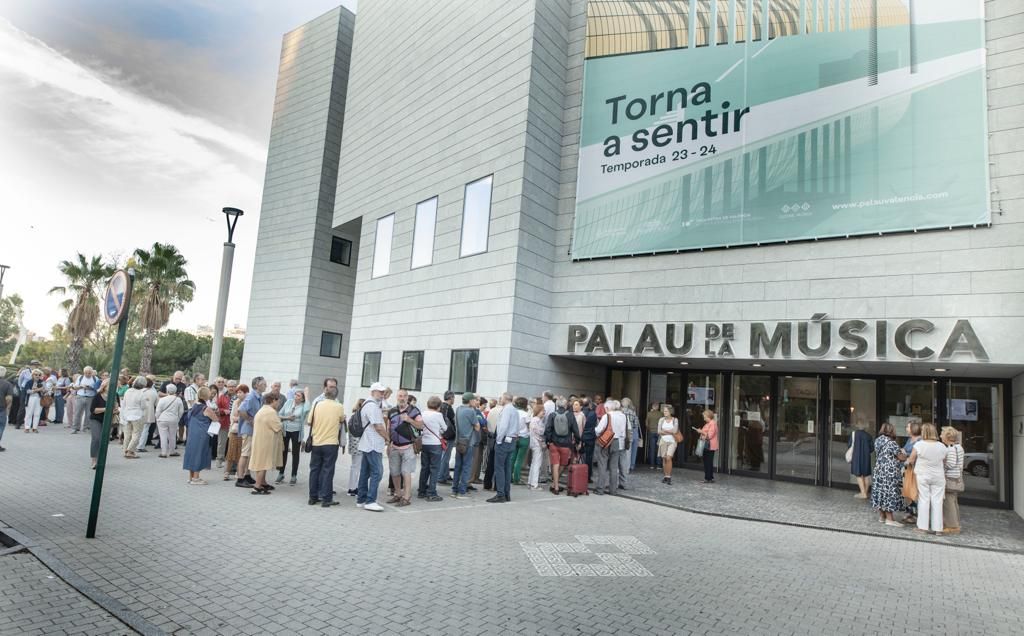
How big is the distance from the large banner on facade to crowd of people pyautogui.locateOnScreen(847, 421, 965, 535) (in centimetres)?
459

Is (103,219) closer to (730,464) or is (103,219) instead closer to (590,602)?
(730,464)

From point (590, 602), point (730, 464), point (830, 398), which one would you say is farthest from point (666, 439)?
point (590, 602)

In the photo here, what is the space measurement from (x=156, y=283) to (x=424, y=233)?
18855 millimetres

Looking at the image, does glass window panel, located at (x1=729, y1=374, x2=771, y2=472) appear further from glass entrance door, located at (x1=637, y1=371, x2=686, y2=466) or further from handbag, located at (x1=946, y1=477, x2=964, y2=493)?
handbag, located at (x1=946, y1=477, x2=964, y2=493)

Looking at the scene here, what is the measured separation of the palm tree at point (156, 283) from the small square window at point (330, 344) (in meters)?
9.87

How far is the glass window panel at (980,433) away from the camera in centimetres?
1302

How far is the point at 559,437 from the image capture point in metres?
11.7

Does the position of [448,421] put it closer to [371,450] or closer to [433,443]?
[433,443]

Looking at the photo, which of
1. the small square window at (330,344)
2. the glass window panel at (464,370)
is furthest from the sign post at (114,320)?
the small square window at (330,344)

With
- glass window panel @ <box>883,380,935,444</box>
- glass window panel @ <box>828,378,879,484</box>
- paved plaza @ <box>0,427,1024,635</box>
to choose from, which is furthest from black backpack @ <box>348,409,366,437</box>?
glass window panel @ <box>883,380,935,444</box>

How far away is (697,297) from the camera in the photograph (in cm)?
1443

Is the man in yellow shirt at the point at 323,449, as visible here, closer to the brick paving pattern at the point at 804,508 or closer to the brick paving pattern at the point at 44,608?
the brick paving pattern at the point at 44,608

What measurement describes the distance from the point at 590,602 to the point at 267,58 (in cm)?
3525

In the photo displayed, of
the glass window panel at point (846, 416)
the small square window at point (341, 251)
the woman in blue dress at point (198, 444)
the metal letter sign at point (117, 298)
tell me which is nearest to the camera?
the metal letter sign at point (117, 298)
